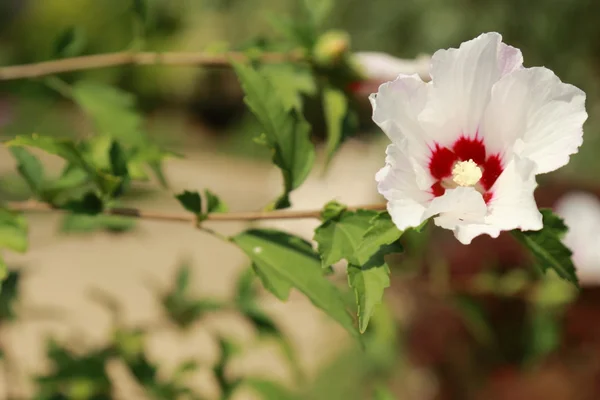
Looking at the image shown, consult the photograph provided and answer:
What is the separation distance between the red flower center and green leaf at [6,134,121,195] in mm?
262

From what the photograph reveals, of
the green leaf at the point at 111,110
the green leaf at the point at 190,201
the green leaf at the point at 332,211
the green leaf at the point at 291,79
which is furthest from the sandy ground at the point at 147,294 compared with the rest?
the green leaf at the point at 332,211

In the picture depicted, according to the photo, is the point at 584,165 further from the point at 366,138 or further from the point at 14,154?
the point at 14,154

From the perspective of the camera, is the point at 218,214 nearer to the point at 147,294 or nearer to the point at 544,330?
the point at 544,330

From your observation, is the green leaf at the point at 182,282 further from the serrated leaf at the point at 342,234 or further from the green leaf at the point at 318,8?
the serrated leaf at the point at 342,234

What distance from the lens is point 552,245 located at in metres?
0.49

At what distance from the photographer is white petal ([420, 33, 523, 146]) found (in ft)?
1.50

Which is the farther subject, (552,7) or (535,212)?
(552,7)

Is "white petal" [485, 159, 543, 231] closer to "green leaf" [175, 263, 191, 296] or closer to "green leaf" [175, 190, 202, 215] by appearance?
"green leaf" [175, 190, 202, 215]

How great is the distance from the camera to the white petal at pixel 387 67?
0.76 m

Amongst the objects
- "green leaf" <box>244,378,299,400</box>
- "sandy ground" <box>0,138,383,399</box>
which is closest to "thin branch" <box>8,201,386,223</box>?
"green leaf" <box>244,378,299,400</box>

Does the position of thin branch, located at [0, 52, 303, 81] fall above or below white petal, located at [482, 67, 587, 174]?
above

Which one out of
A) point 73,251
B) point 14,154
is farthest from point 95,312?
point 14,154

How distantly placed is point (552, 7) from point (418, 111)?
3888 millimetres

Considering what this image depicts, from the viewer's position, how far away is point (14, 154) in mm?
677
